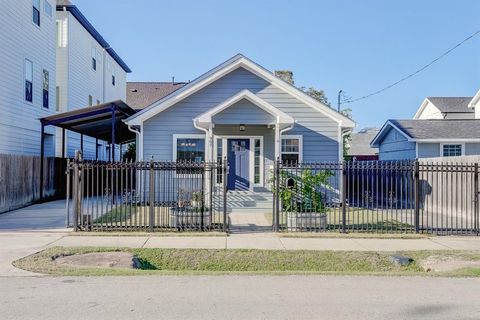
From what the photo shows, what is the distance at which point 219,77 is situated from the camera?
18203 mm

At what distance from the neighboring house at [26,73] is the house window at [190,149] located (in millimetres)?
6755

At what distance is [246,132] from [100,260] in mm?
9941

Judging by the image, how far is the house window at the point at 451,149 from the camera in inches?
903

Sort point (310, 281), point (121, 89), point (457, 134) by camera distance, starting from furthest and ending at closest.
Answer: point (121, 89), point (457, 134), point (310, 281)

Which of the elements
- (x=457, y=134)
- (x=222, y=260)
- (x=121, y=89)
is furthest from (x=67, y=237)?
(x=121, y=89)

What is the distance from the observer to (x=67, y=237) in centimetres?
1132

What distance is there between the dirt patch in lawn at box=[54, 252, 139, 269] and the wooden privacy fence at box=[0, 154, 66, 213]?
7.46m

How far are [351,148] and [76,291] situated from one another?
41042 millimetres

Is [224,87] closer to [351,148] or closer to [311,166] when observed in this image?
[311,166]

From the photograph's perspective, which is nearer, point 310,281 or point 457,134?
point 310,281

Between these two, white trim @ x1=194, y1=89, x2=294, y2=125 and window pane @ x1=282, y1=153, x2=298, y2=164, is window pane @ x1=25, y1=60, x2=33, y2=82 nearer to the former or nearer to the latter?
white trim @ x1=194, y1=89, x2=294, y2=125

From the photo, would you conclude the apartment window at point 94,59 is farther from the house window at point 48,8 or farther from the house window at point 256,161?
the house window at point 256,161

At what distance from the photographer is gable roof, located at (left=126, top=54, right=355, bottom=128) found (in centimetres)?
1775

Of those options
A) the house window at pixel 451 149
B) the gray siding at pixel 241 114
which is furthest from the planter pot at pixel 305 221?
the house window at pixel 451 149
